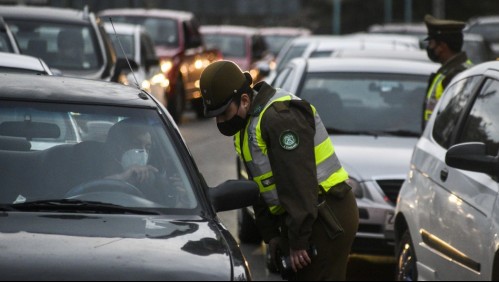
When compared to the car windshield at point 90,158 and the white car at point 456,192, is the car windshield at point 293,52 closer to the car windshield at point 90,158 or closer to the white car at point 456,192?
the white car at point 456,192

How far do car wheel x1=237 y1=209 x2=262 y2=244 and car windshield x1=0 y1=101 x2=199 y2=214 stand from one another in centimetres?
506

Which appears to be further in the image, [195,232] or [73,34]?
[73,34]

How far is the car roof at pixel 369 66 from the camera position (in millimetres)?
12281

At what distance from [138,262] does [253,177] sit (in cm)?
158

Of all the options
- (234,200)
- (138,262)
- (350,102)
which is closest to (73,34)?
(350,102)

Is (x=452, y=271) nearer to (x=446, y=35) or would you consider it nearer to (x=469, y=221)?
(x=469, y=221)

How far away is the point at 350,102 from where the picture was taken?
12.0 meters

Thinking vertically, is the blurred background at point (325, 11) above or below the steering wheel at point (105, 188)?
below

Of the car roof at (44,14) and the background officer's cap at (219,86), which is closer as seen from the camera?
the background officer's cap at (219,86)

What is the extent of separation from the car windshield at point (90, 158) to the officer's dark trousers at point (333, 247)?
0.74 meters

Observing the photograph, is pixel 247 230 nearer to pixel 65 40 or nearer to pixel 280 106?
pixel 65 40

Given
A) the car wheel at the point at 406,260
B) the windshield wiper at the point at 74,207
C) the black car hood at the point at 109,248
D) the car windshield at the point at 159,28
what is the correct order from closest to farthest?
the black car hood at the point at 109,248, the windshield wiper at the point at 74,207, the car wheel at the point at 406,260, the car windshield at the point at 159,28

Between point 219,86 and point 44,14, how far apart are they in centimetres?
996

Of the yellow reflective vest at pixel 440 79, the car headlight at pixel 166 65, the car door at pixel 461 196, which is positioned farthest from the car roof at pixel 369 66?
the car headlight at pixel 166 65
